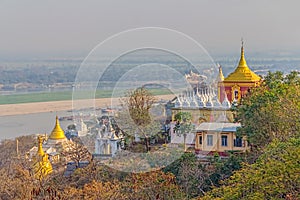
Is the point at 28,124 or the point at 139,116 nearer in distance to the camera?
the point at 139,116

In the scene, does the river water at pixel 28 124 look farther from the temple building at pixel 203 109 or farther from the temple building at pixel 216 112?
the temple building at pixel 203 109

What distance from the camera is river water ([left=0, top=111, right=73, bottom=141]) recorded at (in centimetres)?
3022

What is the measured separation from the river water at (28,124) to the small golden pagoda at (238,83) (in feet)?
49.4

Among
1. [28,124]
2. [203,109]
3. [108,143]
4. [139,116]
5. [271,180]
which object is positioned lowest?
[28,124]

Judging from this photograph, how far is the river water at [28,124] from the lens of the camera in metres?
30.2

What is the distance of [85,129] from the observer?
63.2 feet

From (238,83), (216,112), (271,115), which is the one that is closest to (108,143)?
(216,112)

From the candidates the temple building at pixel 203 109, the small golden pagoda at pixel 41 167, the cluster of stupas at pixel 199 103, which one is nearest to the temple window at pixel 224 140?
the temple building at pixel 203 109

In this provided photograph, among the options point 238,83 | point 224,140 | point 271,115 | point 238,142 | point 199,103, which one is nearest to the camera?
point 271,115

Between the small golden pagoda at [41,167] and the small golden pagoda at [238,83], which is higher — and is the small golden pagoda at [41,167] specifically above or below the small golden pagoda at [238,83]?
below

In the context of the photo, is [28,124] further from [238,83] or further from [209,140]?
[209,140]

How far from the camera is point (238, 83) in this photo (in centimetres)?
1516

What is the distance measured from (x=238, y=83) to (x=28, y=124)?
22570mm

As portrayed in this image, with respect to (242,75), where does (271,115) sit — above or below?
below
